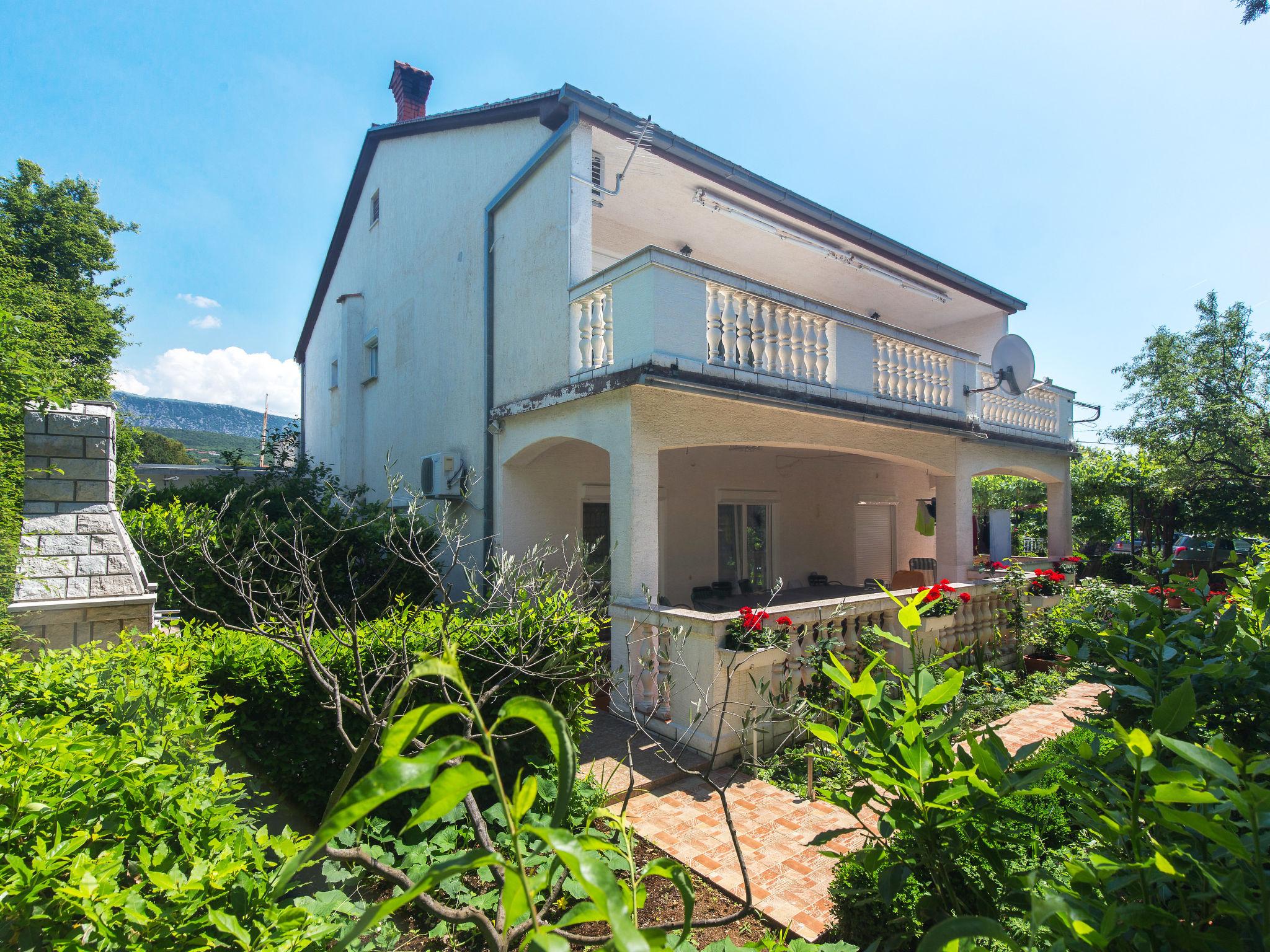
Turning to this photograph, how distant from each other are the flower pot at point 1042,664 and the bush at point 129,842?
9877 mm

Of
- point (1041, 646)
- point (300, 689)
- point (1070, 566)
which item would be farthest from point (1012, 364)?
point (300, 689)

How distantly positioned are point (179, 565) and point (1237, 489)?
72.5 ft

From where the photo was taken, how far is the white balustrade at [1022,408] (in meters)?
11.2

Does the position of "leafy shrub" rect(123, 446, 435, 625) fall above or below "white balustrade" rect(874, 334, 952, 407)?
below

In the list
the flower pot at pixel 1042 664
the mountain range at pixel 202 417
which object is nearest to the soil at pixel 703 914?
the flower pot at pixel 1042 664

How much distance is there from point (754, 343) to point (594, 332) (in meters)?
1.96

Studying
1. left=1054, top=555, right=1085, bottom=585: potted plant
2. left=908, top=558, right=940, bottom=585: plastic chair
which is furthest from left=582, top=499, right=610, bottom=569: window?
left=1054, top=555, right=1085, bottom=585: potted plant

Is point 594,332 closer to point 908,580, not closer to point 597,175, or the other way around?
point 597,175

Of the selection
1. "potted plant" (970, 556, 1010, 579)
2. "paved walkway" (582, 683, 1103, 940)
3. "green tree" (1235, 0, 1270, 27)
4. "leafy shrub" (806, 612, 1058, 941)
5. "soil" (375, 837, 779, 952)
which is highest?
"green tree" (1235, 0, 1270, 27)

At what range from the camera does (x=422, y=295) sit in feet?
37.5

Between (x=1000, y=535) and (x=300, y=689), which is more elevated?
(x=1000, y=535)

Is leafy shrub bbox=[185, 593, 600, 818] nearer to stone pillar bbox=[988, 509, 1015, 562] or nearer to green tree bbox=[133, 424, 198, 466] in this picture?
stone pillar bbox=[988, 509, 1015, 562]

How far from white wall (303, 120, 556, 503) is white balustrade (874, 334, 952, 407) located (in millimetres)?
4975

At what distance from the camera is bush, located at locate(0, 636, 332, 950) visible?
55.1 inches
